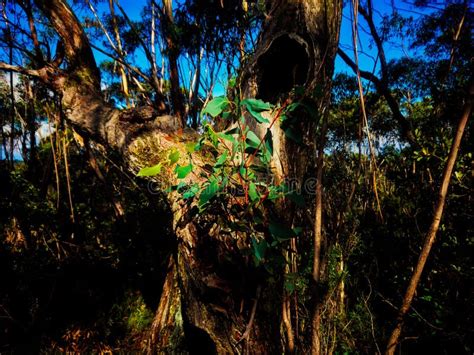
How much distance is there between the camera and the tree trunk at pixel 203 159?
1.01 metres

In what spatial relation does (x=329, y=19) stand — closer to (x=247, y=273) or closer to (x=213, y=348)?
(x=247, y=273)

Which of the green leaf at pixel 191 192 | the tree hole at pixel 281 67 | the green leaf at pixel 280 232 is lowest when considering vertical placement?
the green leaf at pixel 280 232

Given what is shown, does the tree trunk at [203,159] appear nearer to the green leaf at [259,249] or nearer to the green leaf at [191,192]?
the green leaf at [191,192]

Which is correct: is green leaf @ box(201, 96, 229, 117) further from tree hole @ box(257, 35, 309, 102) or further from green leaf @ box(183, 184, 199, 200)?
tree hole @ box(257, 35, 309, 102)

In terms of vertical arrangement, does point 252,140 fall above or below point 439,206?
above

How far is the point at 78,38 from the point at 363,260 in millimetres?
3535

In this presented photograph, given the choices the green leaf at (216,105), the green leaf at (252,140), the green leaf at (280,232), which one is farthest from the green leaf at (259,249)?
the green leaf at (216,105)

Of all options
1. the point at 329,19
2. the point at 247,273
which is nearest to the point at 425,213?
the point at 329,19

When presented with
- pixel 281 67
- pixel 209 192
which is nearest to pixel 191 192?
pixel 209 192

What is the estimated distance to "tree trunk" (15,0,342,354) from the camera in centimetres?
101

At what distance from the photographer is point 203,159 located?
1.30 meters

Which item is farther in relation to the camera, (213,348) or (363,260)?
(363,260)

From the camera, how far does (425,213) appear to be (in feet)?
8.27

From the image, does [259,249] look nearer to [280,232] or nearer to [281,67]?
[280,232]
